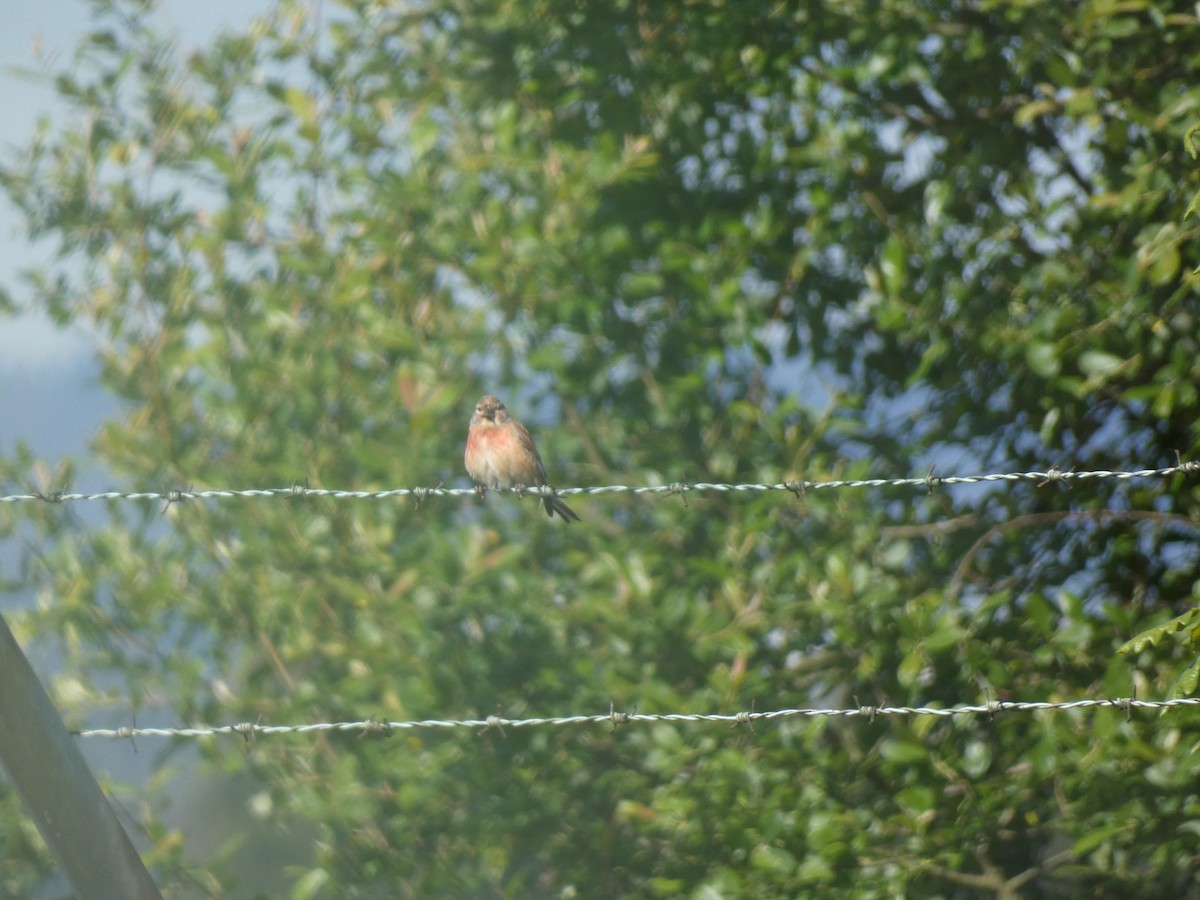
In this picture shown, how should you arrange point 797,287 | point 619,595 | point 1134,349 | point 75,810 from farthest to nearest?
point 797,287 → point 619,595 → point 1134,349 → point 75,810

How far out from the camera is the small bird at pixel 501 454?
498 cm

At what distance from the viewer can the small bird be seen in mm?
4984

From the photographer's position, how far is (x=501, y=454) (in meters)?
4.98

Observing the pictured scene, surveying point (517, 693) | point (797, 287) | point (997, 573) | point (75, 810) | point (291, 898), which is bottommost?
point (75, 810)

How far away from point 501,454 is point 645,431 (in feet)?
2.09

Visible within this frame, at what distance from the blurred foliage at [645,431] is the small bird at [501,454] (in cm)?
17

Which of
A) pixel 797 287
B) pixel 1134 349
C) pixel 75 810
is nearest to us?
pixel 75 810

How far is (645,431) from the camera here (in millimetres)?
5359

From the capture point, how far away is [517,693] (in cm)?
512

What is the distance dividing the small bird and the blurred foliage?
174 millimetres

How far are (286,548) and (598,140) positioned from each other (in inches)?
72.3

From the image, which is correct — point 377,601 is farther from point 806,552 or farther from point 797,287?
point 797,287

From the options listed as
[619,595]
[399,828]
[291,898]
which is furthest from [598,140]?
[291,898]

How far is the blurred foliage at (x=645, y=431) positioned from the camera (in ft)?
15.4
